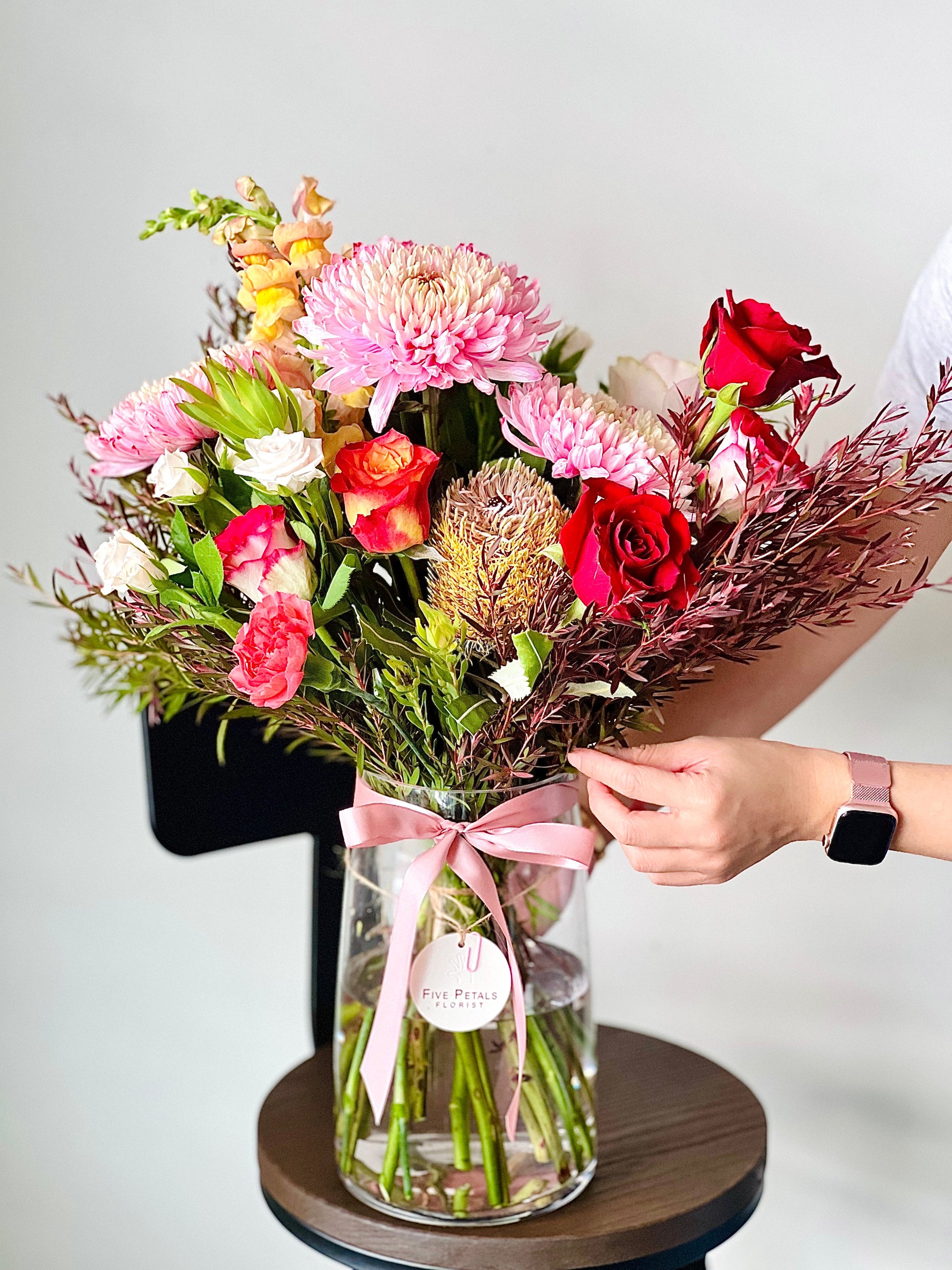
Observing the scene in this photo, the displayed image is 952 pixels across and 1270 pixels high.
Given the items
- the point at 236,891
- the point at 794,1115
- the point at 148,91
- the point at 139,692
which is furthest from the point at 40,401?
the point at 794,1115

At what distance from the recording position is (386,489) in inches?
25.5

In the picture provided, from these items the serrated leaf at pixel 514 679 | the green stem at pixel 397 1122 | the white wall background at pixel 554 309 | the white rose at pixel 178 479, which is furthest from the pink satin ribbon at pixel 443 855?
the white wall background at pixel 554 309

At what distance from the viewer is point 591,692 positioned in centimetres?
70

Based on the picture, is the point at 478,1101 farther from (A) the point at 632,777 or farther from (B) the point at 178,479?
(B) the point at 178,479

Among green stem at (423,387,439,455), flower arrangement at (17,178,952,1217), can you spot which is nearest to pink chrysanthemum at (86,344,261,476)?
flower arrangement at (17,178,952,1217)

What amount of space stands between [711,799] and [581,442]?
247 millimetres

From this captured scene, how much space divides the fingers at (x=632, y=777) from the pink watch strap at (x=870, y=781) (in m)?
0.13

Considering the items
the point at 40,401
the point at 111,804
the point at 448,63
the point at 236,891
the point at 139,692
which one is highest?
the point at 448,63

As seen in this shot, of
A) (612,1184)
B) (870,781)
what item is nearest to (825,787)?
(870,781)

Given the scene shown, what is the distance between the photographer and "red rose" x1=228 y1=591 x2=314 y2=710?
0.63m

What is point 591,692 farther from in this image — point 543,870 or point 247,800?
point 247,800

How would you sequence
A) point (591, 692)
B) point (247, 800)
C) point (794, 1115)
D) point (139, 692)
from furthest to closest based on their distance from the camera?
1. point (794, 1115)
2. point (247, 800)
3. point (139, 692)
4. point (591, 692)

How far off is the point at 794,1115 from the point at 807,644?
2.15ft

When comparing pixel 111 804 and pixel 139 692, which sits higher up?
pixel 139 692
